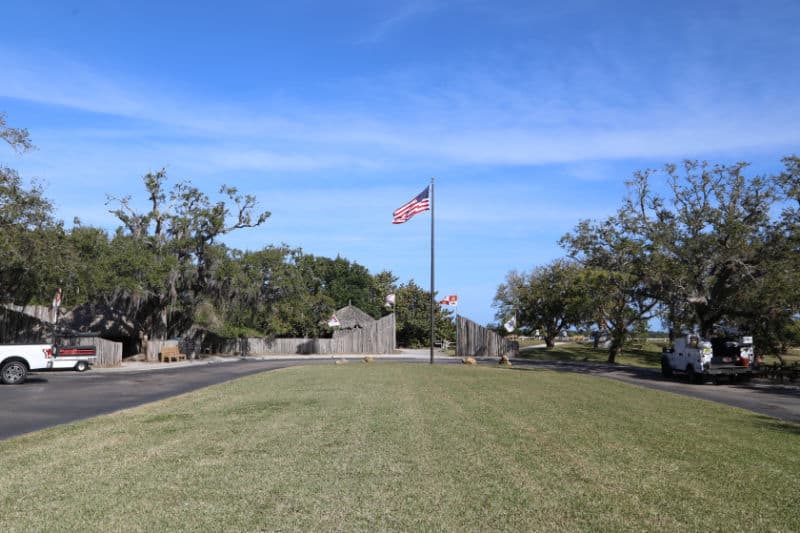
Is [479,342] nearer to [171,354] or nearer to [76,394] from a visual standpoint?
[171,354]

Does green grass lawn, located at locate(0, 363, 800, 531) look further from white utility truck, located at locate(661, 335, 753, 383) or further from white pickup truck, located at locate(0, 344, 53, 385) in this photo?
white utility truck, located at locate(661, 335, 753, 383)

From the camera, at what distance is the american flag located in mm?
32062

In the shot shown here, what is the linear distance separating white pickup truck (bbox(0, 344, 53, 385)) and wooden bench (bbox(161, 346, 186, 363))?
1601 cm

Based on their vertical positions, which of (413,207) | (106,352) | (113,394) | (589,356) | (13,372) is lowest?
(589,356)

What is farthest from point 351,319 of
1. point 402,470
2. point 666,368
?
point 402,470

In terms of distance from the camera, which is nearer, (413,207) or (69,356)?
(69,356)

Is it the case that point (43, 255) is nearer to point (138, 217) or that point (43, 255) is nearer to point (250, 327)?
point (138, 217)

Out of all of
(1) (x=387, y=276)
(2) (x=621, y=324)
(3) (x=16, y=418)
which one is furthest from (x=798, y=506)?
(1) (x=387, y=276)

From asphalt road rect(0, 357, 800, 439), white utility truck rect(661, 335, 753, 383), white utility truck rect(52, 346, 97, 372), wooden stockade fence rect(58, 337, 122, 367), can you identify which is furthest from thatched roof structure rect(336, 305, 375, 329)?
white utility truck rect(661, 335, 753, 383)

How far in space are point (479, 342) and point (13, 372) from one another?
3175cm

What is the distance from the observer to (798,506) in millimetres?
6410

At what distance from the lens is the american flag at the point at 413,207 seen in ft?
105

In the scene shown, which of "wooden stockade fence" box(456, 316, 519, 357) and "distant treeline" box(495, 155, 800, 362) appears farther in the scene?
"wooden stockade fence" box(456, 316, 519, 357)

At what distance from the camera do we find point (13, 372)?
20.9 meters
